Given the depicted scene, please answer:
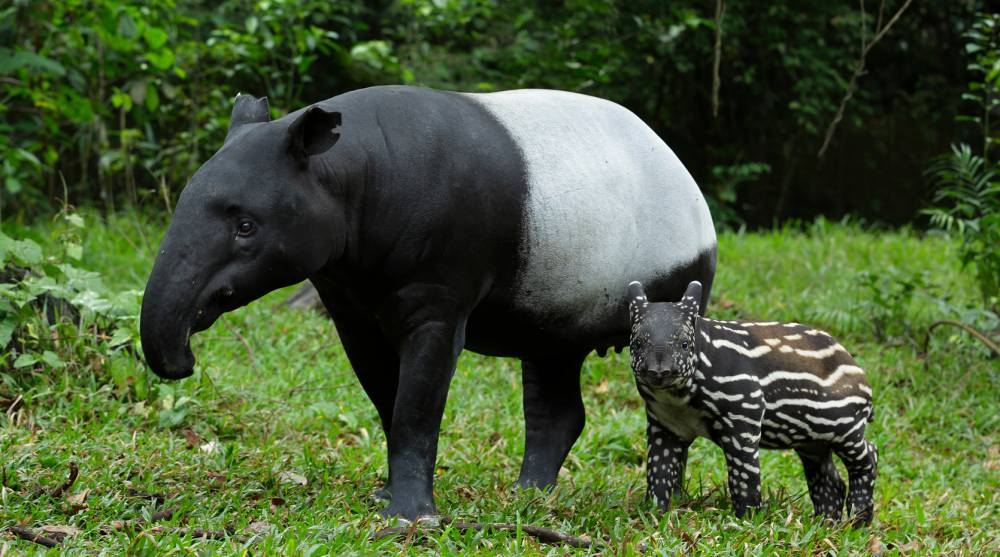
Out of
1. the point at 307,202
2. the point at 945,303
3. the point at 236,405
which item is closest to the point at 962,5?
the point at 945,303

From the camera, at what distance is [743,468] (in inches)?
153

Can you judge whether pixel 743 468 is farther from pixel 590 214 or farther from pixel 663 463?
pixel 590 214

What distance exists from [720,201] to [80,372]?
766 cm

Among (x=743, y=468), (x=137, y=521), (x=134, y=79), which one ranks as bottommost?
(x=134, y=79)

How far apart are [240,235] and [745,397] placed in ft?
5.84

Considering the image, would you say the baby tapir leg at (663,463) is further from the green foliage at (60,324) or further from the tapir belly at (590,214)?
the green foliage at (60,324)

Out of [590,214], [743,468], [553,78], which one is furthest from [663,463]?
[553,78]

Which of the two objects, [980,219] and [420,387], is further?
[980,219]

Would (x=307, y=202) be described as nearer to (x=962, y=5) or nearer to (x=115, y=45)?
(x=115, y=45)

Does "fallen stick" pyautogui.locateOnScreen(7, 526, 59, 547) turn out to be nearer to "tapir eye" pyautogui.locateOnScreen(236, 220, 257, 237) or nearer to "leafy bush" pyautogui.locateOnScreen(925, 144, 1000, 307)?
"tapir eye" pyautogui.locateOnScreen(236, 220, 257, 237)

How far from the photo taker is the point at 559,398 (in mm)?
4566

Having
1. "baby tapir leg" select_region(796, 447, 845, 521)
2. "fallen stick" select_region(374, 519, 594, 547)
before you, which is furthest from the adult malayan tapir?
"baby tapir leg" select_region(796, 447, 845, 521)

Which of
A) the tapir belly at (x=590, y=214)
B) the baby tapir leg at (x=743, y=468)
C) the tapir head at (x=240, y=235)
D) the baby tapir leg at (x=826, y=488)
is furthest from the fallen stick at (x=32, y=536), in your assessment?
the baby tapir leg at (x=826, y=488)

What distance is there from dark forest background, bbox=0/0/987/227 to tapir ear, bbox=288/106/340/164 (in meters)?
4.26
